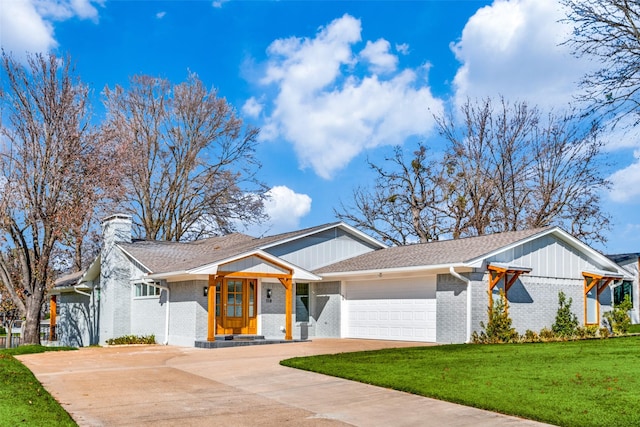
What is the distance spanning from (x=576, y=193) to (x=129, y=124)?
79.7ft

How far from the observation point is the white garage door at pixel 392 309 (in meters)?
20.1

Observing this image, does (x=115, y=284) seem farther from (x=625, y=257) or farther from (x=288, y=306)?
(x=625, y=257)

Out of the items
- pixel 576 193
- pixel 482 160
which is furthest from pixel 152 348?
pixel 576 193

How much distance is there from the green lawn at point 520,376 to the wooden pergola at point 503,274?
8.73 ft

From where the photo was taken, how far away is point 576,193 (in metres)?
34.5

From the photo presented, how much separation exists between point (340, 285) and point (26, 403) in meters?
15.2

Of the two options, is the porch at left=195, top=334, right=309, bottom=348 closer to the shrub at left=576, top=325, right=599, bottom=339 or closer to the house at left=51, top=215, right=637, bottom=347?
the house at left=51, top=215, right=637, bottom=347

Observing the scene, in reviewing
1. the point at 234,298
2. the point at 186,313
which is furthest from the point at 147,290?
the point at 234,298

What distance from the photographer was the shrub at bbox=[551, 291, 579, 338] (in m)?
20.7

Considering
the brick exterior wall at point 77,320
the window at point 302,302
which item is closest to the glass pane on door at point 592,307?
the window at point 302,302

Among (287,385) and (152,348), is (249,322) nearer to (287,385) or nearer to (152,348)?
(152,348)

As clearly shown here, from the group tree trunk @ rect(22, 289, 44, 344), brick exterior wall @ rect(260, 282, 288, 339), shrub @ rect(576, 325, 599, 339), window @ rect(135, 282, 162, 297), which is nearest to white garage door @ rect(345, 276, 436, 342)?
brick exterior wall @ rect(260, 282, 288, 339)

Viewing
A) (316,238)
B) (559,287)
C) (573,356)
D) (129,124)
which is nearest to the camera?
(573,356)

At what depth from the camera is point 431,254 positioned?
21.0m
